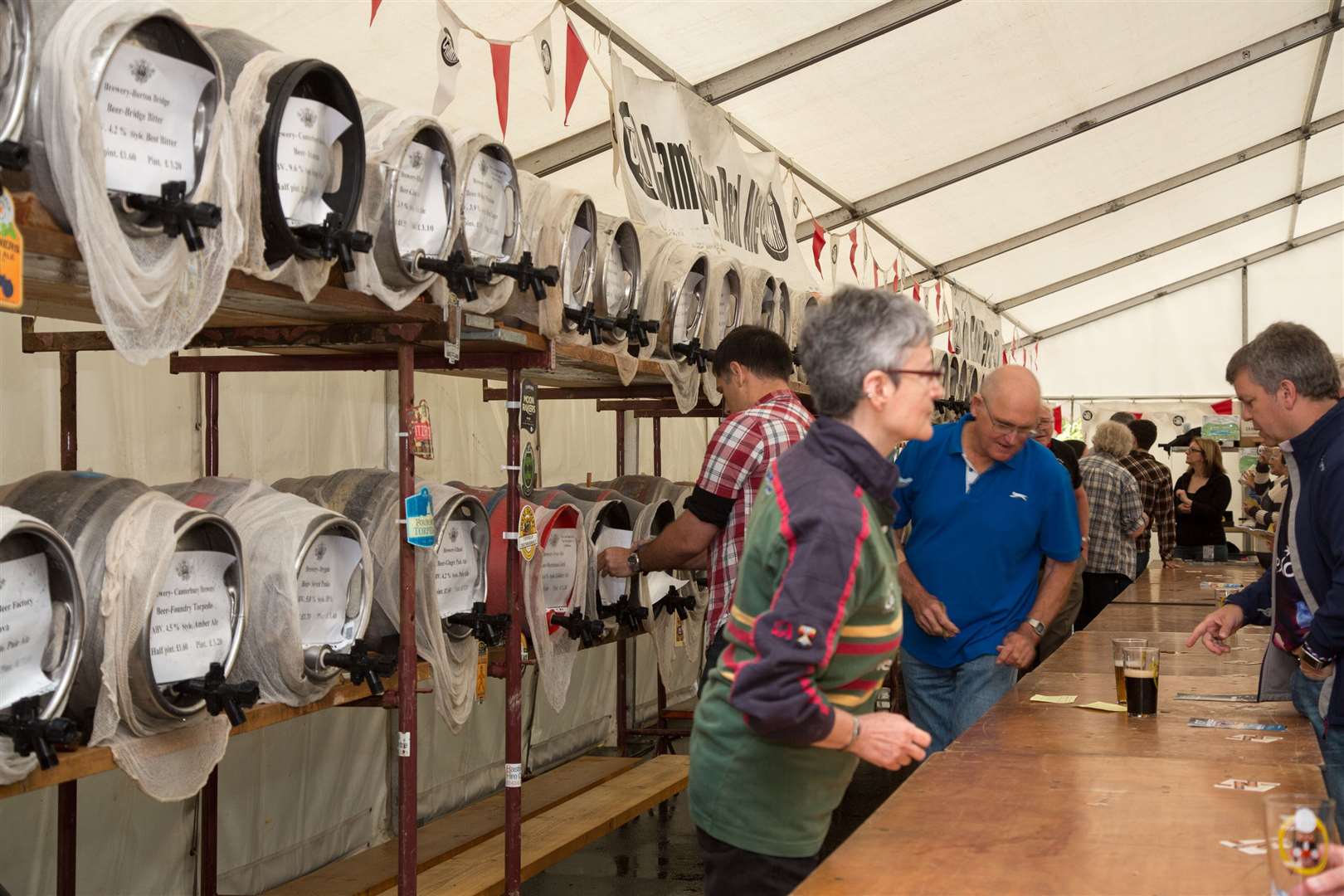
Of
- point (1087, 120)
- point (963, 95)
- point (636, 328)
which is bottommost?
point (636, 328)

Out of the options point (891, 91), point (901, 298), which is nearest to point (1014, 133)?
point (891, 91)

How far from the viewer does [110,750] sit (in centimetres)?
220

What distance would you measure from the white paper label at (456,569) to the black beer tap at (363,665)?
1.27ft

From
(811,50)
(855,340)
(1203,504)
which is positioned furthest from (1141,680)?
(1203,504)

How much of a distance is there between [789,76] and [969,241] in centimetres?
501

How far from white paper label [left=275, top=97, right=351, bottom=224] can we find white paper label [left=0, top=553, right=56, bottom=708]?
28.5 inches

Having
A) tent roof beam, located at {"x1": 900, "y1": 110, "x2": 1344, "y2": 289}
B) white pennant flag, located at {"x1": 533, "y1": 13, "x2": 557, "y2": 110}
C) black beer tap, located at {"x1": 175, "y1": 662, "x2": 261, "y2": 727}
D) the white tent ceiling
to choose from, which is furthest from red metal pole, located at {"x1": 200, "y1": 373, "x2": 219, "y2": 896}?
tent roof beam, located at {"x1": 900, "y1": 110, "x2": 1344, "y2": 289}

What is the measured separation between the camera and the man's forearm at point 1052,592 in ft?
12.5

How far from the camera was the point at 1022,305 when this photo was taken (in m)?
16.0

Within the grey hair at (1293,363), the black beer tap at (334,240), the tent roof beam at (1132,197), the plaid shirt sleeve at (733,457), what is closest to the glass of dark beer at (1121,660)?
the grey hair at (1293,363)

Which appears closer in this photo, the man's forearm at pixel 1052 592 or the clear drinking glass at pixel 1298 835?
the clear drinking glass at pixel 1298 835

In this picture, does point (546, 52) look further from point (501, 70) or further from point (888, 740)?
point (888, 740)

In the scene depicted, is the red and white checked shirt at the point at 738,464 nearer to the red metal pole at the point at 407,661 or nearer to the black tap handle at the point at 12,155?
the red metal pole at the point at 407,661

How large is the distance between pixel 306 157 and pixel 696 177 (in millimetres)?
2809
